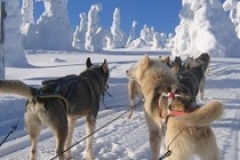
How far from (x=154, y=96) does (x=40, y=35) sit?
45656mm

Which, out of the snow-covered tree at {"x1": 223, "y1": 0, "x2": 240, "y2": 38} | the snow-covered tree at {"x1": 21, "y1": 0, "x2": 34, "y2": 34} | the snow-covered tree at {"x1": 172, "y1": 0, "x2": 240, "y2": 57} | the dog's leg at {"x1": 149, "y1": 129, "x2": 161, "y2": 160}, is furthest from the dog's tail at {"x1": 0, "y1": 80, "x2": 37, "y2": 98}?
the snow-covered tree at {"x1": 223, "y1": 0, "x2": 240, "y2": 38}

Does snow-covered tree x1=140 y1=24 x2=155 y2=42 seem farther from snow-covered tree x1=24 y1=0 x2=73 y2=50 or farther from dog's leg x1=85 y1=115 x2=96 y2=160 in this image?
dog's leg x1=85 y1=115 x2=96 y2=160

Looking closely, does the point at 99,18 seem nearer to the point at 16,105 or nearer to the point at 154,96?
the point at 16,105

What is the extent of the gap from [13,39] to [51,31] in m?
15.7

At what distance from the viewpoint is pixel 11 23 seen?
110 ft

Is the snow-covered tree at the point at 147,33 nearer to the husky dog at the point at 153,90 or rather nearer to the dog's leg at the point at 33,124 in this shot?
the husky dog at the point at 153,90

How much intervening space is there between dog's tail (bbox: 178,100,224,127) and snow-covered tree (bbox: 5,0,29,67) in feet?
93.0

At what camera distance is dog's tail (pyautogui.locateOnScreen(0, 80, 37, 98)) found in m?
3.78

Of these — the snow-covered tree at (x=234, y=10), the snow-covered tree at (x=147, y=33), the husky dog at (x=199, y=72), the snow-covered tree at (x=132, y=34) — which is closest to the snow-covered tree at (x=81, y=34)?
the snow-covered tree at (x=132, y=34)

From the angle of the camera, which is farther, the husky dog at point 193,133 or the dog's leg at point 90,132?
the dog's leg at point 90,132

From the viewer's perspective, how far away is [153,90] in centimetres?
429

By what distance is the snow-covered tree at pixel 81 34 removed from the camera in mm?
62487

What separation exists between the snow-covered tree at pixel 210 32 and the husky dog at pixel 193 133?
116 ft

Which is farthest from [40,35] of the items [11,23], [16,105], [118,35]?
[16,105]
